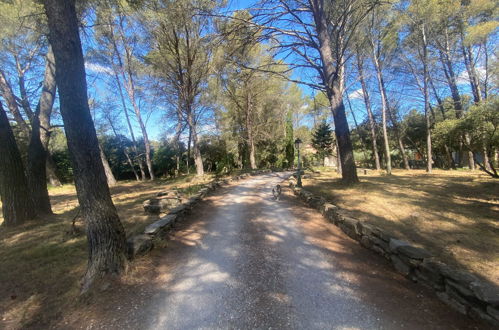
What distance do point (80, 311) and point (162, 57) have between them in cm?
1306

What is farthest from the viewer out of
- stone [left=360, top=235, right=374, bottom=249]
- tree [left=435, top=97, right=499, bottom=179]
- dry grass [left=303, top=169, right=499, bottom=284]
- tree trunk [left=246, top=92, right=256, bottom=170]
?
tree trunk [left=246, top=92, right=256, bottom=170]

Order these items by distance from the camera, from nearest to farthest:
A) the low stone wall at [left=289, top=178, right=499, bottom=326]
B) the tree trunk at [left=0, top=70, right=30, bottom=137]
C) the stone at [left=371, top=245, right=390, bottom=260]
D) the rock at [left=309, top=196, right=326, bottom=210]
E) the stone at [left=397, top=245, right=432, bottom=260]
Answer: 1. the low stone wall at [left=289, top=178, right=499, bottom=326]
2. the stone at [left=397, top=245, right=432, bottom=260]
3. the stone at [left=371, top=245, right=390, bottom=260]
4. the rock at [left=309, top=196, right=326, bottom=210]
5. the tree trunk at [left=0, top=70, right=30, bottom=137]

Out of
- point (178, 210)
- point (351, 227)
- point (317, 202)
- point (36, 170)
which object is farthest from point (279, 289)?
point (36, 170)

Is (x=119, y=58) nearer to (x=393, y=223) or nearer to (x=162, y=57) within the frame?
(x=162, y=57)

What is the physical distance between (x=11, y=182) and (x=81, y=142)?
358 centimetres

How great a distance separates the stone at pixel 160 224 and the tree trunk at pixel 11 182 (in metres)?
3.20

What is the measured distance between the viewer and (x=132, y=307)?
7.35 feet

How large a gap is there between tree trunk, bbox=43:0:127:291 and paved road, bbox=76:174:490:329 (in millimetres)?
751

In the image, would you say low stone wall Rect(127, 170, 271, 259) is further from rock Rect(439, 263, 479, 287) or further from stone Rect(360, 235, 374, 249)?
rock Rect(439, 263, 479, 287)

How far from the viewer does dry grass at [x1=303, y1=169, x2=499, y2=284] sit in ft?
9.20

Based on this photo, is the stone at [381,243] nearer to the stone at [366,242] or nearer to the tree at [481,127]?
the stone at [366,242]

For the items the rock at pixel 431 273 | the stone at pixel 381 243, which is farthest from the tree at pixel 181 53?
the rock at pixel 431 273

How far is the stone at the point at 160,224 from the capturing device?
12.3 ft

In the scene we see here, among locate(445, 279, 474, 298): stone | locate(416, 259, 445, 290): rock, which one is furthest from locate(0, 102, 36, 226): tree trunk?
locate(445, 279, 474, 298): stone
